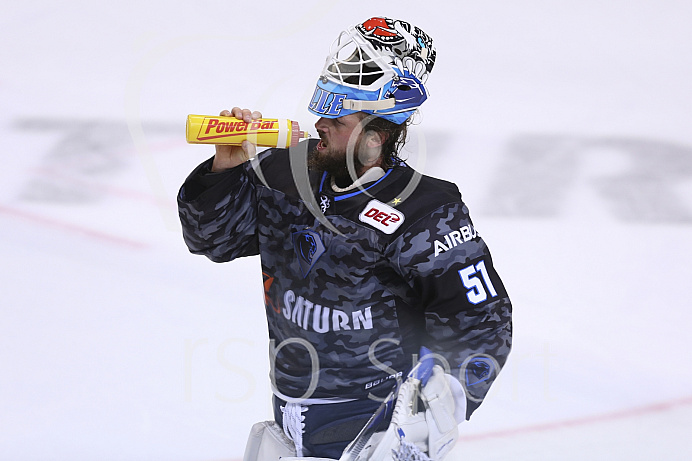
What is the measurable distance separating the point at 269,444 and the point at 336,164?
29.4 inches

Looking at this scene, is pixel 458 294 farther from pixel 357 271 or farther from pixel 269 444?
pixel 269 444

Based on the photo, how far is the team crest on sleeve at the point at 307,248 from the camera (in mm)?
1980

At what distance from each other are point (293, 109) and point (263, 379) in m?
2.32

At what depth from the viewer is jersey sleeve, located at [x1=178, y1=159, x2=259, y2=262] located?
6.81 ft
